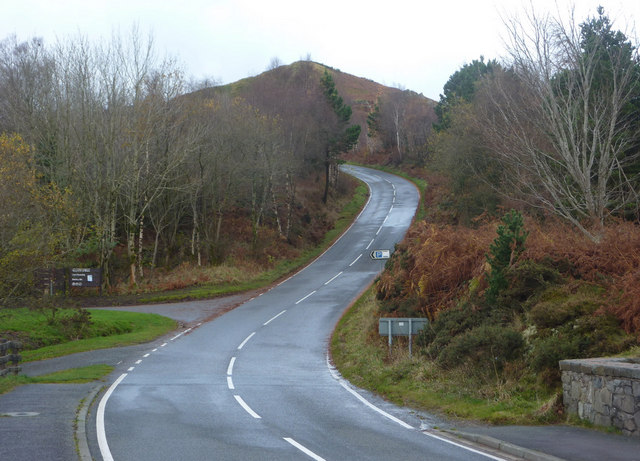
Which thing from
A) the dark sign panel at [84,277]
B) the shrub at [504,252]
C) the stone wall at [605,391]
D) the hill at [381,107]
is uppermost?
the hill at [381,107]

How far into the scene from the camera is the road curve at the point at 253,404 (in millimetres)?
9711

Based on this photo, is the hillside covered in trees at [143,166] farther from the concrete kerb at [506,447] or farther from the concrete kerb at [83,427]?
the concrete kerb at [506,447]

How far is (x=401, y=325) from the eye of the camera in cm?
1888

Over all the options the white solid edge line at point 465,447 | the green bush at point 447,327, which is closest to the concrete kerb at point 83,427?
the white solid edge line at point 465,447

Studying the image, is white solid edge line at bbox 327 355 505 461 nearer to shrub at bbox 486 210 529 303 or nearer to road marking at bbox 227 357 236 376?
road marking at bbox 227 357 236 376

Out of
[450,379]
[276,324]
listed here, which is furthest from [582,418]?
[276,324]

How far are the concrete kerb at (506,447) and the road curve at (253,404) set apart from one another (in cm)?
45

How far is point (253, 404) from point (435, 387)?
427 centimetres

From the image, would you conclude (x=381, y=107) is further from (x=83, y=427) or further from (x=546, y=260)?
(x=83, y=427)

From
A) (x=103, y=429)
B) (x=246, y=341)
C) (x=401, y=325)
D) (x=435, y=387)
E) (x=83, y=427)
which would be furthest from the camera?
(x=246, y=341)

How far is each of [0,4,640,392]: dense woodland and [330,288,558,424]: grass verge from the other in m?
0.61

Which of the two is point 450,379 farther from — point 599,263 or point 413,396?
point 599,263

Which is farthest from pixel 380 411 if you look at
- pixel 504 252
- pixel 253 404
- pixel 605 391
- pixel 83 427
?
pixel 504 252

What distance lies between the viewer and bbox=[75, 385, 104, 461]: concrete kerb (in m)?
8.79
